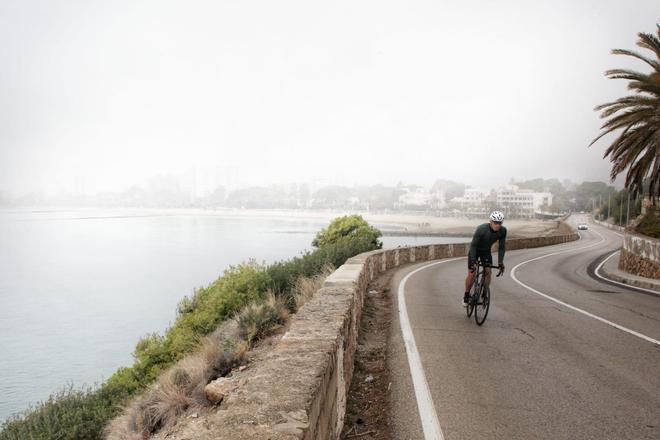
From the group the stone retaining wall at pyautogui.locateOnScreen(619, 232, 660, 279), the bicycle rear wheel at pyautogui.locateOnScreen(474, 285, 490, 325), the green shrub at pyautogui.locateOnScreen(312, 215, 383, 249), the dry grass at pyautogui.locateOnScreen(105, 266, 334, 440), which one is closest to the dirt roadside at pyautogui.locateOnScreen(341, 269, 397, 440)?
the bicycle rear wheel at pyautogui.locateOnScreen(474, 285, 490, 325)

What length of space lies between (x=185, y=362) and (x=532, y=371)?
19.6 feet

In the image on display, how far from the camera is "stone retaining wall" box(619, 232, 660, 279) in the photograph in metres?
16.8

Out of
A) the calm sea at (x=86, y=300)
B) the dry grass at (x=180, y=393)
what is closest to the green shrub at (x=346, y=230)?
the calm sea at (x=86, y=300)

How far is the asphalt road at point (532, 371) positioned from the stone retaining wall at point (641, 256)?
7.37 metres

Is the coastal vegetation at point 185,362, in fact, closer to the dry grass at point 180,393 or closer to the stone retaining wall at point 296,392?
the dry grass at point 180,393

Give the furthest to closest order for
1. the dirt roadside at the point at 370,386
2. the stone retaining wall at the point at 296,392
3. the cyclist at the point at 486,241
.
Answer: the cyclist at the point at 486,241, the dirt roadside at the point at 370,386, the stone retaining wall at the point at 296,392

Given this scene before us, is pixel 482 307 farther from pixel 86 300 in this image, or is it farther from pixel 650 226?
pixel 86 300

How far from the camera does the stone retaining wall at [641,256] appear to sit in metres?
16.8

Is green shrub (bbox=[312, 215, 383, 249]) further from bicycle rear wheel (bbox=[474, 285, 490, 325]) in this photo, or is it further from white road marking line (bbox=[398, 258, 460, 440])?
white road marking line (bbox=[398, 258, 460, 440])

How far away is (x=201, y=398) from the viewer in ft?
19.9

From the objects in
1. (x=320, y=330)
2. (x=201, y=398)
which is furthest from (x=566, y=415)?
(x=201, y=398)

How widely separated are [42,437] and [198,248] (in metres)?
83.9

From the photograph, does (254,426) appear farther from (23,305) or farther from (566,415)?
(23,305)

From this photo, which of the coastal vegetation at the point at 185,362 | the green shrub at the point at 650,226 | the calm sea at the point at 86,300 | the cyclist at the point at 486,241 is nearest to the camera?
the coastal vegetation at the point at 185,362
